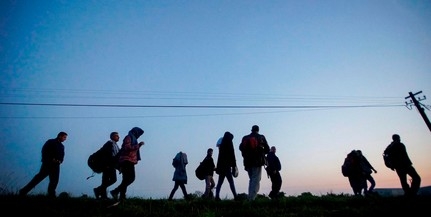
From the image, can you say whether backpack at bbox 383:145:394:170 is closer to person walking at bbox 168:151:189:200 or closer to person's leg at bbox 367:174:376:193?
person's leg at bbox 367:174:376:193

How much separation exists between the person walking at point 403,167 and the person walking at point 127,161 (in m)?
7.78

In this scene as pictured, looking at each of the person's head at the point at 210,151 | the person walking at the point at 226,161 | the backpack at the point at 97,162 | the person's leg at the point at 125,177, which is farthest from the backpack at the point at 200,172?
the person's leg at the point at 125,177

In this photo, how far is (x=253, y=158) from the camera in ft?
20.9

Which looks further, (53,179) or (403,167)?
(403,167)

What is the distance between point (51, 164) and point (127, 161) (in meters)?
2.53

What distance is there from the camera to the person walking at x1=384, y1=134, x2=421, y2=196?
23.8 ft

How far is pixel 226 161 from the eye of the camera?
288 inches

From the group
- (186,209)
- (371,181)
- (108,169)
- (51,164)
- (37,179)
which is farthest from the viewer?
(371,181)

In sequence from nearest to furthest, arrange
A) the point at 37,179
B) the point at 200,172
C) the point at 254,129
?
the point at 37,179, the point at 254,129, the point at 200,172

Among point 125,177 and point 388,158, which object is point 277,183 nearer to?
point 388,158

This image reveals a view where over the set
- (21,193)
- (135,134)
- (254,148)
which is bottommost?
(21,193)

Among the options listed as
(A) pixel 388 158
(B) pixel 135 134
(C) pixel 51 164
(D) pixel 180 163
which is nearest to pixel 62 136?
(C) pixel 51 164

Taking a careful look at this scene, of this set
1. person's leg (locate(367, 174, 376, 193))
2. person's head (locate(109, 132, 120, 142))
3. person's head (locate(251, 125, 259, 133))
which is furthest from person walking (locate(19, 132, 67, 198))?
person's leg (locate(367, 174, 376, 193))

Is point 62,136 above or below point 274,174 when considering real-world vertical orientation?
above
